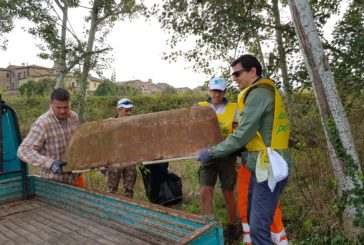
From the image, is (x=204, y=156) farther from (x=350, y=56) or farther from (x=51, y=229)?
(x=350, y=56)

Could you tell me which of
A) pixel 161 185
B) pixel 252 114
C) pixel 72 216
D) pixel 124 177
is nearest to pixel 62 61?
pixel 124 177

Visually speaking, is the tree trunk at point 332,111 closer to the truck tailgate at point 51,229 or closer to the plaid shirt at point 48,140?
the truck tailgate at point 51,229

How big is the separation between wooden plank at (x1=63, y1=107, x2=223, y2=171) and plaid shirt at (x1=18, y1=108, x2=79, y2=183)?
449 mm

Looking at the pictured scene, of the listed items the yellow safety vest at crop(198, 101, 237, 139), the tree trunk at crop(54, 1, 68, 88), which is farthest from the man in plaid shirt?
the tree trunk at crop(54, 1, 68, 88)

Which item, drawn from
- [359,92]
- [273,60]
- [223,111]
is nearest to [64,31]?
[273,60]

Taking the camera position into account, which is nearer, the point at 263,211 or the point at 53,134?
the point at 263,211

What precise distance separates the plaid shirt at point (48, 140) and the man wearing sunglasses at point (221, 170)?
1554mm

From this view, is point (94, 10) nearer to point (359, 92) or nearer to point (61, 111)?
point (61, 111)

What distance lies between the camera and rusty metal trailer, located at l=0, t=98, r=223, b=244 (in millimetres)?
2066

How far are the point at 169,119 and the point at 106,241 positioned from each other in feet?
4.15

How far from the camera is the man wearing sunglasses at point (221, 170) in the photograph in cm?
368

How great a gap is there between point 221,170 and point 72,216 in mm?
1717

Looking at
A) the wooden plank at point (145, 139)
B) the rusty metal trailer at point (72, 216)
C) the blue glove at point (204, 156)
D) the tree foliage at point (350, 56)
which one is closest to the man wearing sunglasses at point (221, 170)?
the wooden plank at point (145, 139)

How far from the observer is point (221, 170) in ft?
12.4
